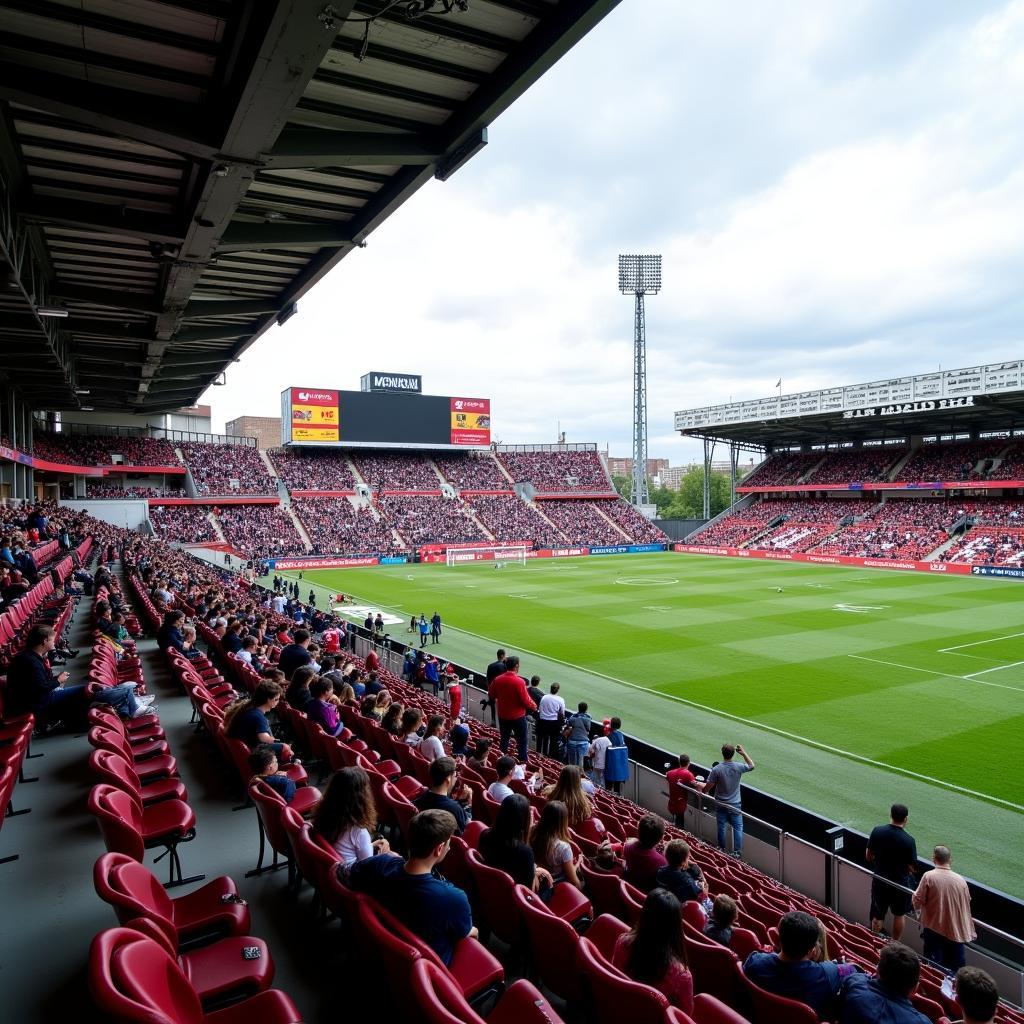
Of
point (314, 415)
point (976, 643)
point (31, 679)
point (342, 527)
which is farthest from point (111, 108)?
point (314, 415)

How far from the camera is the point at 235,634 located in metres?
11.8

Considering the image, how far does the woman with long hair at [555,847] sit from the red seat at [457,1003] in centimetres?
189

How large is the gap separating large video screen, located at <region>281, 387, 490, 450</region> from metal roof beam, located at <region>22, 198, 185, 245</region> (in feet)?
183

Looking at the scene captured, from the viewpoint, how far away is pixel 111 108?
6879 mm

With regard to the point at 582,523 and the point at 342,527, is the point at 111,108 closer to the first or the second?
the point at 342,527

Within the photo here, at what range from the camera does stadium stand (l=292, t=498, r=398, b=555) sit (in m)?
56.3

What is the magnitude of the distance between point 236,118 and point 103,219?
5230mm

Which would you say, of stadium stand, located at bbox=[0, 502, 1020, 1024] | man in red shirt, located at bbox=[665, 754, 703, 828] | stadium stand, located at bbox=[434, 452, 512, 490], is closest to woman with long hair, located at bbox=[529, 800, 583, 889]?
stadium stand, located at bbox=[0, 502, 1020, 1024]

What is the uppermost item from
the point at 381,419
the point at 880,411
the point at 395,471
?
the point at 381,419

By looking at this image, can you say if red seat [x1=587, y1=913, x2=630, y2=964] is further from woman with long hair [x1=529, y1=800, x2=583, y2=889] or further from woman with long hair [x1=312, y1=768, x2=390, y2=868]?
woman with long hair [x1=312, y1=768, x2=390, y2=868]

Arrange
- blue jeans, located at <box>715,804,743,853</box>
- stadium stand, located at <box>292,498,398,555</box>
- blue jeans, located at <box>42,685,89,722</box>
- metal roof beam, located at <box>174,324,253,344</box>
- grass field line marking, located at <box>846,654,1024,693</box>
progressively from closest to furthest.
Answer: blue jeans, located at <box>42,685,89,722</box> → blue jeans, located at <box>715,804,743,853</box> → metal roof beam, located at <box>174,324,253,344</box> → grass field line marking, located at <box>846,654,1024,693</box> → stadium stand, located at <box>292,498,398,555</box>

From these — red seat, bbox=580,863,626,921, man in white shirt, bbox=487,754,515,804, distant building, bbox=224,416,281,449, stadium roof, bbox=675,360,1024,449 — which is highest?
distant building, bbox=224,416,281,449

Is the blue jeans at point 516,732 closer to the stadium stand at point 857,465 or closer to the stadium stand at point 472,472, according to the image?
the stadium stand at point 857,465

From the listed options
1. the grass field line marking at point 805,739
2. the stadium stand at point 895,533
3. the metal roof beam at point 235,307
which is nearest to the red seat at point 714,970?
the grass field line marking at point 805,739
